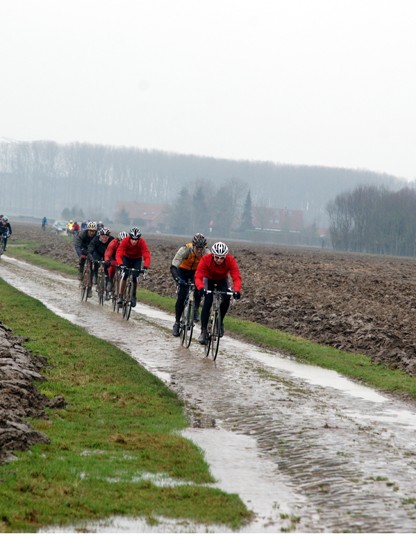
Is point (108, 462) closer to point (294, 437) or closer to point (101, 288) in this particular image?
point (294, 437)

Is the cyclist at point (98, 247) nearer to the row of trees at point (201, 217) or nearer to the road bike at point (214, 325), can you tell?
the road bike at point (214, 325)

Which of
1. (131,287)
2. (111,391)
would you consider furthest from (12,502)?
(131,287)

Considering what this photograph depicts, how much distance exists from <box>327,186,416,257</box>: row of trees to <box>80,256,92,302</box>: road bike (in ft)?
372

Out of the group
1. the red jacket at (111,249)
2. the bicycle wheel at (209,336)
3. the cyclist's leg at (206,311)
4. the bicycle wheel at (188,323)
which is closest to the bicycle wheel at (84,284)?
the red jacket at (111,249)

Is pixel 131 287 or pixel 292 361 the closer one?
pixel 292 361

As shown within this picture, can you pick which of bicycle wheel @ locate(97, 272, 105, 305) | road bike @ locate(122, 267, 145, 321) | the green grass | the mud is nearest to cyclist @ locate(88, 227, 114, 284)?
bicycle wheel @ locate(97, 272, 105, 305)

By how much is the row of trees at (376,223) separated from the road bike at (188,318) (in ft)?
400

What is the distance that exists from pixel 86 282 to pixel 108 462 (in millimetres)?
20261

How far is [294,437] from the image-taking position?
11234mm

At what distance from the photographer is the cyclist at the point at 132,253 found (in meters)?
24.3

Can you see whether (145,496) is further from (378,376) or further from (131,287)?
(131,287)

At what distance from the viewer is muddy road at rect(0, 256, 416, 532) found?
8211mm

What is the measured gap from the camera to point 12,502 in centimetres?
785

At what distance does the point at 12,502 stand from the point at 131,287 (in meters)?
17.1
